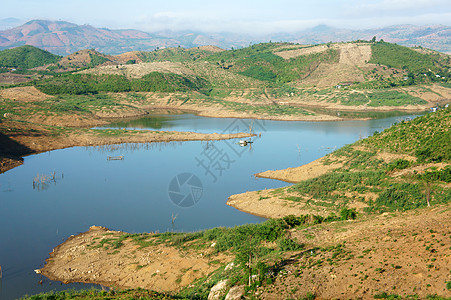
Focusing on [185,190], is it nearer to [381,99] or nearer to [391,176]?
[391,176]

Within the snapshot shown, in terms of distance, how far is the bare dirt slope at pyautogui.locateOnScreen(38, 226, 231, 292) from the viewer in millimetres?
27556

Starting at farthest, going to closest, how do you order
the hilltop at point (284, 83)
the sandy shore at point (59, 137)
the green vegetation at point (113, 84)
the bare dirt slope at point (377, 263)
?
the green vegetation at point (113, 84) < the hilltop at point (284, 83) < the sandy shore at point (59, 137) < the bare dirt slope at point (377, 263)

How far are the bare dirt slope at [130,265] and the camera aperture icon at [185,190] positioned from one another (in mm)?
13083

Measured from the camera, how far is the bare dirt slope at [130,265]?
90.4ft

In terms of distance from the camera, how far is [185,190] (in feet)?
169

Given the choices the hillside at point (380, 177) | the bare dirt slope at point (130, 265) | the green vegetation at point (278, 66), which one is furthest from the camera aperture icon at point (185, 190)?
the green vegetation at point (278, 66)

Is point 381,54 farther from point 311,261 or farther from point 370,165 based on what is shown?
point 311,261

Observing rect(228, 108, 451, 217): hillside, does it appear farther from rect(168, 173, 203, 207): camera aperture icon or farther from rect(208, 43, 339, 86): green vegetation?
rect(208, 43, 339, 86): green vegetation

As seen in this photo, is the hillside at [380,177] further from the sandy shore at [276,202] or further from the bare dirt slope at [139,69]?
the bare dirt slope at [139,69]

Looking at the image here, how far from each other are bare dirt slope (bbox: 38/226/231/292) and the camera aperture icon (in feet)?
42.9

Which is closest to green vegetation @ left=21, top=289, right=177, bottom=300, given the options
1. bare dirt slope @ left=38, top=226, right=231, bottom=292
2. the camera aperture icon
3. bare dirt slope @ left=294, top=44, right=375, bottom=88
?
bare dirt slope @ left=38, top=226, right=231, bottom=292

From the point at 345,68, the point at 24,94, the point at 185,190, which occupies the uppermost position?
the point at 345,68

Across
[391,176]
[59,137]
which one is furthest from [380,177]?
[59,137]

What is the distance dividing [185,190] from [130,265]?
2218 centimetres
